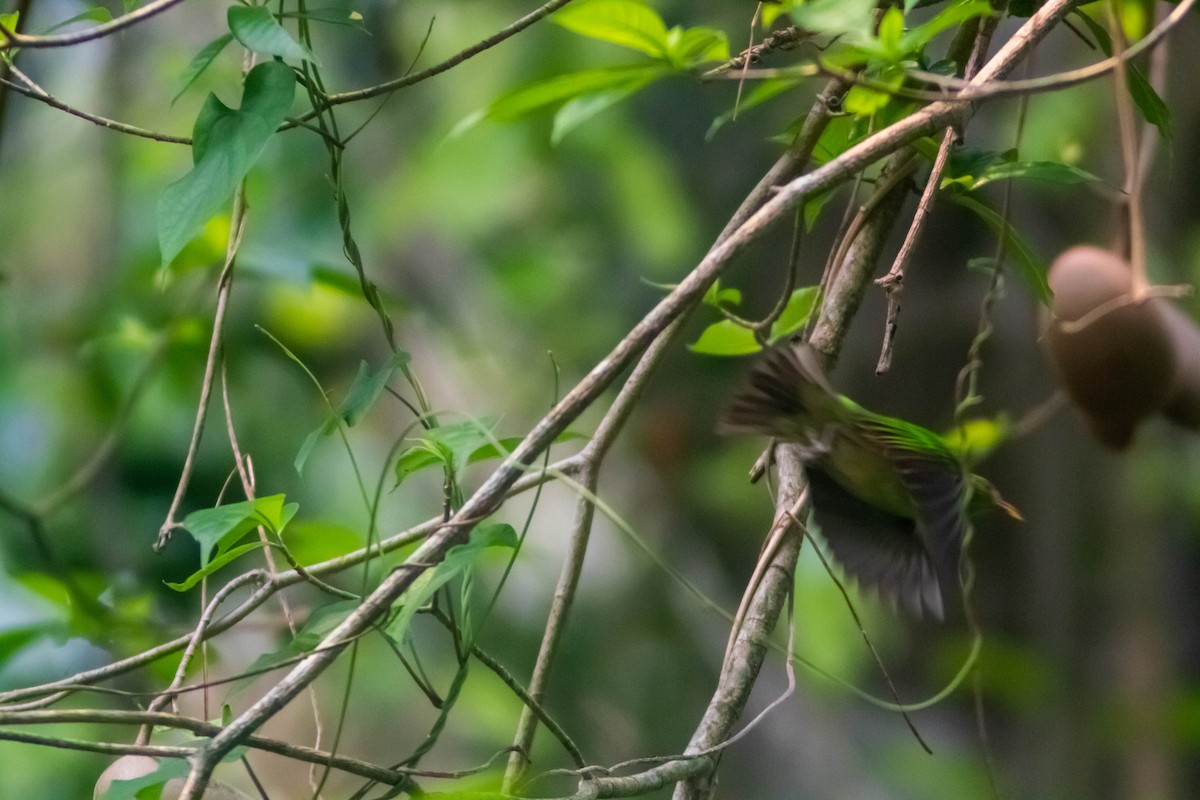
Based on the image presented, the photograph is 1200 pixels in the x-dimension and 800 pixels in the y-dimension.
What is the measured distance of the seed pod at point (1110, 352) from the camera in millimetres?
1143

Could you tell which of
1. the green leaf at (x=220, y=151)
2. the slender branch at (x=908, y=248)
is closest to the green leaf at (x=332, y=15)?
the green leaf at (x=220, y=151)

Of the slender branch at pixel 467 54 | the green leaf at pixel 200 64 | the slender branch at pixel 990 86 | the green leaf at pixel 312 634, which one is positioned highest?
the green leaf at pixel 200 64

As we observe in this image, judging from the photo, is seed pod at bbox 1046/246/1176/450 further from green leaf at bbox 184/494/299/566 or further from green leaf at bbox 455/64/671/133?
green leaf at bbox 184/494/299/566

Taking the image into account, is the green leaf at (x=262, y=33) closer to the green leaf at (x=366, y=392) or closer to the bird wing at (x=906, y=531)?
the green leaf at (x=366, y=392)

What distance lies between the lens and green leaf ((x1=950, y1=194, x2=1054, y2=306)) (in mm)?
940

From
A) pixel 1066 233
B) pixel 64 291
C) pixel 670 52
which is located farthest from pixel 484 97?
pixel 670 52

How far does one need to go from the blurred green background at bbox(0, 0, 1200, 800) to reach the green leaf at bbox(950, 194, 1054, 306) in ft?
3.87

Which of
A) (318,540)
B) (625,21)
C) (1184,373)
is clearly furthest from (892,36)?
(318,540)

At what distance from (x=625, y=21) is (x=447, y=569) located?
34 centimetres

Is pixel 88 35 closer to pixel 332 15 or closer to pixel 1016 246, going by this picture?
pixel 332 15

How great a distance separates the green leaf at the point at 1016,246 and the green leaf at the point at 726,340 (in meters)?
0.21

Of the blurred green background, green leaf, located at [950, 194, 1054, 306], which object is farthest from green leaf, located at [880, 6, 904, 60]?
the blurred green background

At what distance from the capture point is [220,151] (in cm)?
84

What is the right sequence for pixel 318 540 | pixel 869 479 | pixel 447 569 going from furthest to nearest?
1. pixel 318 540
2. pixel 869 479
3. pixel 447 569
